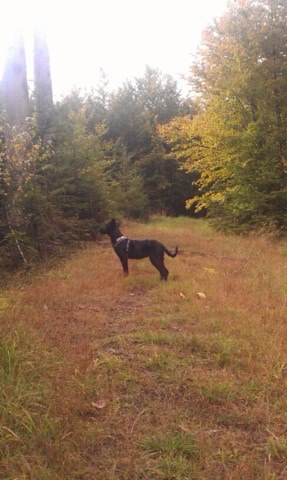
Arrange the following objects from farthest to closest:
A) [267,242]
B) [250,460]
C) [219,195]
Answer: [219,195] < [267,242] < [250,460]

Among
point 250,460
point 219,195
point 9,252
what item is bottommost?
point 250,460

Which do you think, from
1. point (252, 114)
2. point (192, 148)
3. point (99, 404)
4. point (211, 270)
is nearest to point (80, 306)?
point (99, 404)

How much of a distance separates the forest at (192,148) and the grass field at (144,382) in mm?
2675

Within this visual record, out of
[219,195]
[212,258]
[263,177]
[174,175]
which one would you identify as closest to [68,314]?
[212,258]

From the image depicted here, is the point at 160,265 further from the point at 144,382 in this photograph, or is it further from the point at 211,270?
the point at 144,382

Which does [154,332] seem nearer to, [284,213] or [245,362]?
[245,362]

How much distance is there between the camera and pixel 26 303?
5.73 meters

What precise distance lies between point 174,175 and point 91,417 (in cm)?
2322

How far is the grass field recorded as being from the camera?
2596mm

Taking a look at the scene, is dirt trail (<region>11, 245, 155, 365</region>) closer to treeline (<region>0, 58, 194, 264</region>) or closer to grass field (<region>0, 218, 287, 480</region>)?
grass field (<region>0, 218, 287, 480</region>)

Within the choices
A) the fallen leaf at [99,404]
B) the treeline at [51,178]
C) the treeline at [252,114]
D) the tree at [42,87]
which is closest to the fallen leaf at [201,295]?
the fallen leaf at [99,404]

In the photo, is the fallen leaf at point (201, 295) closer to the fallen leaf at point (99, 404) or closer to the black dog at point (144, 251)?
the black dog at point (144, 251)

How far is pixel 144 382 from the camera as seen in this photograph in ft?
11.8

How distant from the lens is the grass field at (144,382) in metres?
2.60
